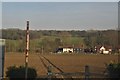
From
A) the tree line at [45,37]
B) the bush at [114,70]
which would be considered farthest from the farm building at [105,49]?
the bush at [114,70]

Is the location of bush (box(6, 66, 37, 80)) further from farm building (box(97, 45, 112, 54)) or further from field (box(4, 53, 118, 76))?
farm building (box(97, 45, 112, 54))

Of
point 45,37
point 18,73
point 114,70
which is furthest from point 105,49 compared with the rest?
point 18,73

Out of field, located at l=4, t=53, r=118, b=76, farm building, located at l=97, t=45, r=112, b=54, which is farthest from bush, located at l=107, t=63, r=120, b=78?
farm building, located at l=97, t=45, r=112, b=54

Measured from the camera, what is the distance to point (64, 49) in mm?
70938

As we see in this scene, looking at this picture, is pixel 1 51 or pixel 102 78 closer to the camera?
pixel 102 78

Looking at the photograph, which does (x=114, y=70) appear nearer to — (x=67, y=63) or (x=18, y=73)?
(x=18, y=73)

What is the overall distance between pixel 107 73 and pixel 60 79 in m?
1.97

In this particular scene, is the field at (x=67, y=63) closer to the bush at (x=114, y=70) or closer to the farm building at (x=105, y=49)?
the bush at (x=114, y=70)

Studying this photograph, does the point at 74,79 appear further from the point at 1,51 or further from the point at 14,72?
the point at 1,51

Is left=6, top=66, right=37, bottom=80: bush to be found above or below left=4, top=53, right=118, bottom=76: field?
above

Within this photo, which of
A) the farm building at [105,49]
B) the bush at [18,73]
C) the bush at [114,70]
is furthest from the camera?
the farm building at [105,49]

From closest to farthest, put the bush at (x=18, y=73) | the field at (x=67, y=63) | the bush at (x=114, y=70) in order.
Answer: the bush at (x=114, y=70) → the bush at (x=18, y=73) → the field at (x=67, y=63)

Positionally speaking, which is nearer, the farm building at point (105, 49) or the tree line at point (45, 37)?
the tree line at point (45, 37)

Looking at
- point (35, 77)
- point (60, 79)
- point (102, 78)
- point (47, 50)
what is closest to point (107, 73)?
point (102, 78)
